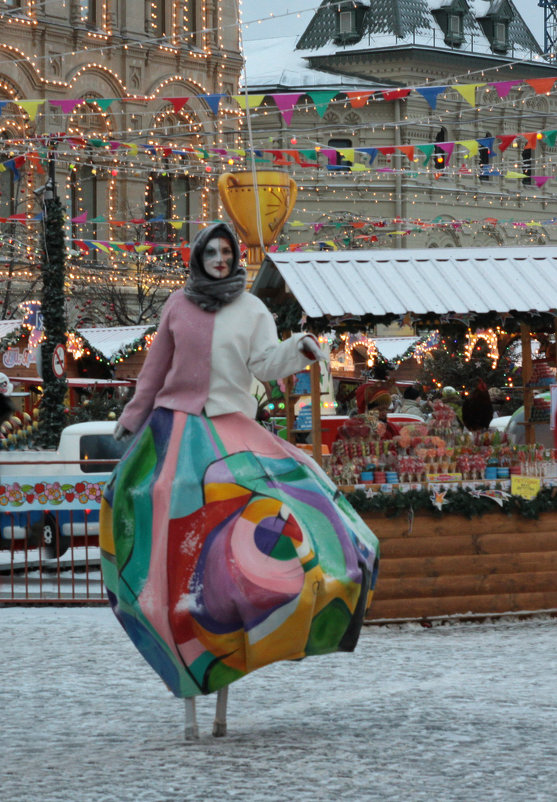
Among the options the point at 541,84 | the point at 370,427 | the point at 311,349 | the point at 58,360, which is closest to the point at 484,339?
the point at 370,427

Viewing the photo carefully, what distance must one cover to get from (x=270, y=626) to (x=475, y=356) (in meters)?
20.3

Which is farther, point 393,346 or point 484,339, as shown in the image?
point 393,346

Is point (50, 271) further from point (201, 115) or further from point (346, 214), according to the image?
point (346, 214)

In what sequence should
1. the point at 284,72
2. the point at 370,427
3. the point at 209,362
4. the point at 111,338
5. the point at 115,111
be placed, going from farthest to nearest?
the point at 284,72 < the point at 115,111 < the point at 111,338 < the point at 370,427 < the point at 209,362

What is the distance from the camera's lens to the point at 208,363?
21.8 feet

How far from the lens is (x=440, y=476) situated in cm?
1072

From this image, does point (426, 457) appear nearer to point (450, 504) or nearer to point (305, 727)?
point (450, 504)

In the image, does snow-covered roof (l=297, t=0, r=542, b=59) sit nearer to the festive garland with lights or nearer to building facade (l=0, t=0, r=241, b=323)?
building facade (l=0, t=0, r=241, b=323)

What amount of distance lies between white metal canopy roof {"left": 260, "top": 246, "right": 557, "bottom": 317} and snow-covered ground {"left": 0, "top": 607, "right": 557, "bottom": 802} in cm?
223

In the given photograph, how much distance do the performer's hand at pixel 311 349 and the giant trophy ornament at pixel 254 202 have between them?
10008 millimetres

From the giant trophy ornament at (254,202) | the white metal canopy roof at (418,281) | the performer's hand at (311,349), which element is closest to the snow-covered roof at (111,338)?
the giant trophy ornament at (254,202)

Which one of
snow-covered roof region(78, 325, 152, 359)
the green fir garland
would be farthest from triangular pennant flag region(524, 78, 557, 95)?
snow-covered roof region(78, 325, 152, 359)

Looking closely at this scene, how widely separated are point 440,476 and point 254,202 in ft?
21.2

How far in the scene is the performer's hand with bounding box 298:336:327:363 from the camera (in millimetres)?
6230
